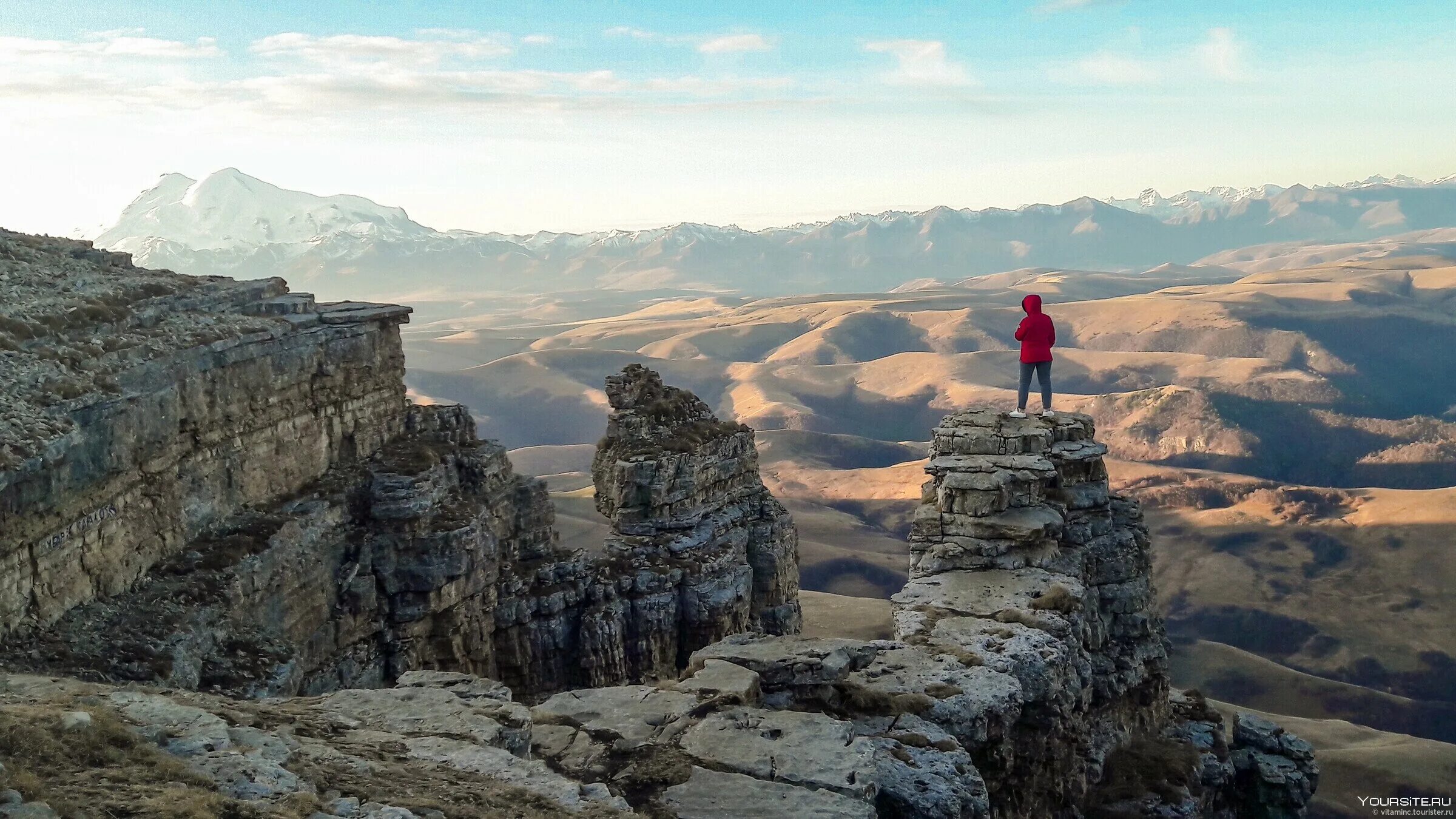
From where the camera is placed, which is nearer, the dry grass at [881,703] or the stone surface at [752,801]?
the stone surface at [752,801]

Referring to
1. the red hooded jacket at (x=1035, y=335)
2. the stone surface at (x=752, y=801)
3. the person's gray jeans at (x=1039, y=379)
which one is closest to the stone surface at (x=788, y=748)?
the stone surface at (x=752, y=801)

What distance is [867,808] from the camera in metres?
12.8

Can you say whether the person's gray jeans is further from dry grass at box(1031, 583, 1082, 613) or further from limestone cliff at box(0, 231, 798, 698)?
limestone cliff at box(0, 231, 798, 698)

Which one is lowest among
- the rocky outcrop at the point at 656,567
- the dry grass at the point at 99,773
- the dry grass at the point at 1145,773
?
the dry grass at the point at 1145,773

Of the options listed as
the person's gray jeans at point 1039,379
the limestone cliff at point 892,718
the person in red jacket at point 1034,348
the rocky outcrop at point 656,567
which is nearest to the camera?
the limestone cliff at point 892,718

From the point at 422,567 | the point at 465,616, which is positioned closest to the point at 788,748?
the point at 422,567

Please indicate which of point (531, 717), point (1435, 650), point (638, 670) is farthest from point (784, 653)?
point (1435, 650)

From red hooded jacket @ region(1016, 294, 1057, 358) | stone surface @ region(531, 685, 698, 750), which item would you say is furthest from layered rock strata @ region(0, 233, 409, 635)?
red hooded jacket @ region(1016, 294, 1057, 358)

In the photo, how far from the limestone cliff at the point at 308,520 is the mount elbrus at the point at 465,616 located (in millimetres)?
98

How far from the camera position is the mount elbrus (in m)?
12.7

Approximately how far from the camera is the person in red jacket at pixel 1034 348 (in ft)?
83.6

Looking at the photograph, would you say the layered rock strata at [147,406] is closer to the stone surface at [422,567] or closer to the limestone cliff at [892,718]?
the stone surface at [422,567]

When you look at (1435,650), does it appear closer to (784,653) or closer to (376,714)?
(784,653)

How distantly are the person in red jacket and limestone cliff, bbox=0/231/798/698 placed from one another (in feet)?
44.1
